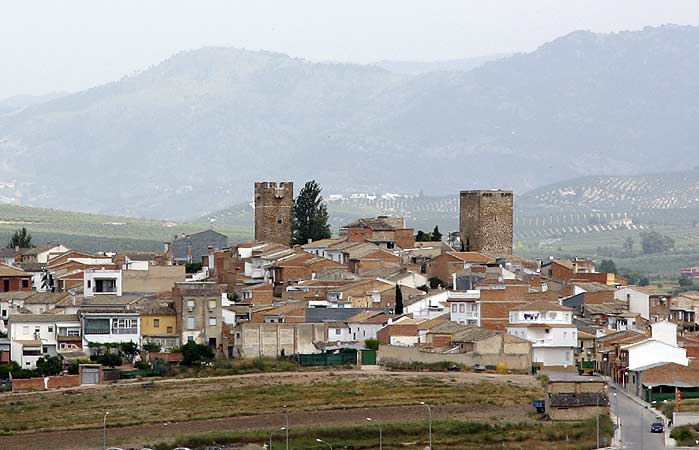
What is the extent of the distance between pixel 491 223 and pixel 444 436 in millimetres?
35217

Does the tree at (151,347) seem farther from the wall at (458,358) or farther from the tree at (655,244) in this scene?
the tree at (655,244)

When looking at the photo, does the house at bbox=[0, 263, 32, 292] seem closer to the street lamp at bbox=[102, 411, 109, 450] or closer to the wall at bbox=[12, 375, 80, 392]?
the wall at bbox=[12, 375, 80, 392]

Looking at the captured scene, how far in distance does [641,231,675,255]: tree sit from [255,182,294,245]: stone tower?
95637 mm

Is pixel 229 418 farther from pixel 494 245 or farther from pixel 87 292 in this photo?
pixel 494 245

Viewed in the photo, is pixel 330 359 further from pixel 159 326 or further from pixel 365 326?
pixel 159 326

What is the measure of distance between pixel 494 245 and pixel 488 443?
116 feet

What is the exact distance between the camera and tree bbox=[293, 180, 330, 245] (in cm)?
8525

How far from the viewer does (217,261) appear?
77.8 meters

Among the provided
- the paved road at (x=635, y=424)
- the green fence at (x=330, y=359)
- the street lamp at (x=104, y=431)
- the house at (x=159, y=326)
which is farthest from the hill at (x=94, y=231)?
the paved road at (x=635, y=424)

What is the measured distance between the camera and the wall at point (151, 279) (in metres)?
68.6

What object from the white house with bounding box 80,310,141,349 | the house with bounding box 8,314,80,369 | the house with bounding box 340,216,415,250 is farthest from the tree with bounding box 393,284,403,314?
the house with bounding box 340,216,415,250

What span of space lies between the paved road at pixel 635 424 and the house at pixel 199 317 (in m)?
12.5

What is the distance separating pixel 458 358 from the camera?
5962 centimetres

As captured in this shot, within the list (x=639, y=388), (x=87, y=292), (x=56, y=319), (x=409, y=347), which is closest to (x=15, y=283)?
(x=87, y=292)
